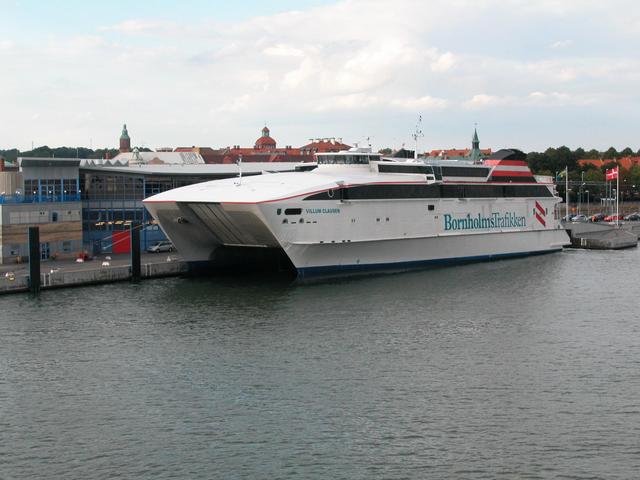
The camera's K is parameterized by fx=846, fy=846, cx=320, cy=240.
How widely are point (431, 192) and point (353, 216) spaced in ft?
25.0

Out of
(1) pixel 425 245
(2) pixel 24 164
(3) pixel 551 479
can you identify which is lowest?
(3) pixel 551 479

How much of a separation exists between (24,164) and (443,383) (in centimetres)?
3155

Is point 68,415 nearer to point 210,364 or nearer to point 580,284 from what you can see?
point 210,364

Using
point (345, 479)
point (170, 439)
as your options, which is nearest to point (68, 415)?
point (170, 439)

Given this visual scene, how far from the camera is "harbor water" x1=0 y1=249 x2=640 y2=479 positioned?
18750mm

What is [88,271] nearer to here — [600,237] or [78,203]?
[78,203]

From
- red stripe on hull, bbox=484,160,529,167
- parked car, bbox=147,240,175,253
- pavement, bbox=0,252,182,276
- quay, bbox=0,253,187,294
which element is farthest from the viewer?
red stripe on hull, bbox=484,160,529,167

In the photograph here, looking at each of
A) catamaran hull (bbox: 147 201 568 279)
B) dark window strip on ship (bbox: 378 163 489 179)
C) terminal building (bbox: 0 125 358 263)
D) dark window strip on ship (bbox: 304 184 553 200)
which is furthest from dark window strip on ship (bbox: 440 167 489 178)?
terminal building (bbox: 0 125 358 263)

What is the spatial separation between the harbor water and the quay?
1576 mm

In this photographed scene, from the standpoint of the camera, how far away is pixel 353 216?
4334 cm

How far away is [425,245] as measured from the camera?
158ft

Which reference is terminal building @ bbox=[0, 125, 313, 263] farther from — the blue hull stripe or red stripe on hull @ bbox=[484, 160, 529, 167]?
red stripe on hull @ bbox=[484, 160, 529, 167]

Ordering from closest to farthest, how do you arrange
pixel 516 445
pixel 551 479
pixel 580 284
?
pixel 551 479
pixel 516 445
pixel 580 284

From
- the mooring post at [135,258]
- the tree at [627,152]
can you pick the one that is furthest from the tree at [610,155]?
the mooring post at [135,258]
